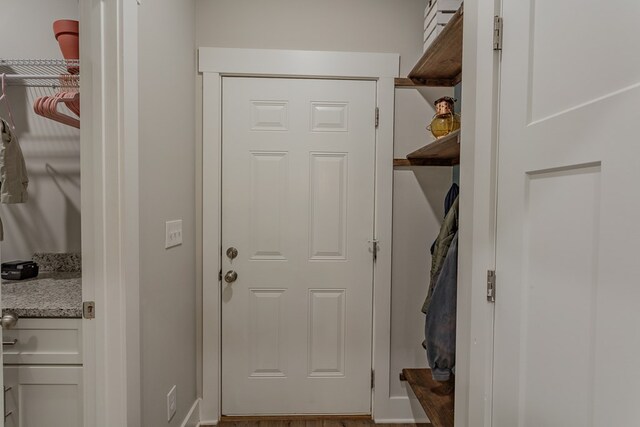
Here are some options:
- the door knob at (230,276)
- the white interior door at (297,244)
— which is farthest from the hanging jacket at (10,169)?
the door knob at (230,276)

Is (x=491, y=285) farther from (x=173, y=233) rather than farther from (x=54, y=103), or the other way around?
(x=54, y=103)

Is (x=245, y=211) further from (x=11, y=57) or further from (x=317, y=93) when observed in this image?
(x=11, y=57)

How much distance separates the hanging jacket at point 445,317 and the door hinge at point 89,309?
127 cm

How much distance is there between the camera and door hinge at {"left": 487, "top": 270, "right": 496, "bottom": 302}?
98 cm

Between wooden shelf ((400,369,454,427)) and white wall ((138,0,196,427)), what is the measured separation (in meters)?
1.18

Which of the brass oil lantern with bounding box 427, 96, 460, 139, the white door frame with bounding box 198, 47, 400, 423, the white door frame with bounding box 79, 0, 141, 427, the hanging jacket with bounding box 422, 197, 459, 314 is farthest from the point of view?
the white door frame with bounding box 198, 47, 400, 423

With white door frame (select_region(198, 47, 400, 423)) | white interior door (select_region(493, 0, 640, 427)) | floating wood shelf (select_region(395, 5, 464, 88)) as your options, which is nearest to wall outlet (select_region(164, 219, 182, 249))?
white door frame (select_region(198, 47, 400, 423))

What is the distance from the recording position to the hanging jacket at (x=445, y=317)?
1.39 m

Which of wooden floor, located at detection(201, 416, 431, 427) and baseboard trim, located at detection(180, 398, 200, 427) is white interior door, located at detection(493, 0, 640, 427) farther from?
baseboard trim, located at detection(180, 398, 200, 427)

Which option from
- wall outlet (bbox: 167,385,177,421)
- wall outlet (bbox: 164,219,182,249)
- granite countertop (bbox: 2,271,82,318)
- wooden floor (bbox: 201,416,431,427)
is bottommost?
wooden floor (bbox: 201,416,431,427)

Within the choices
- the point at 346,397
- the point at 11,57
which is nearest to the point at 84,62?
the point at 11,57

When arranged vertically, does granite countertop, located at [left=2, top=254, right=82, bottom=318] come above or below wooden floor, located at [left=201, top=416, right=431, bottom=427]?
above

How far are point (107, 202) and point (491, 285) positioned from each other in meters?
1.23

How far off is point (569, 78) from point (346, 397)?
190 centimetres
